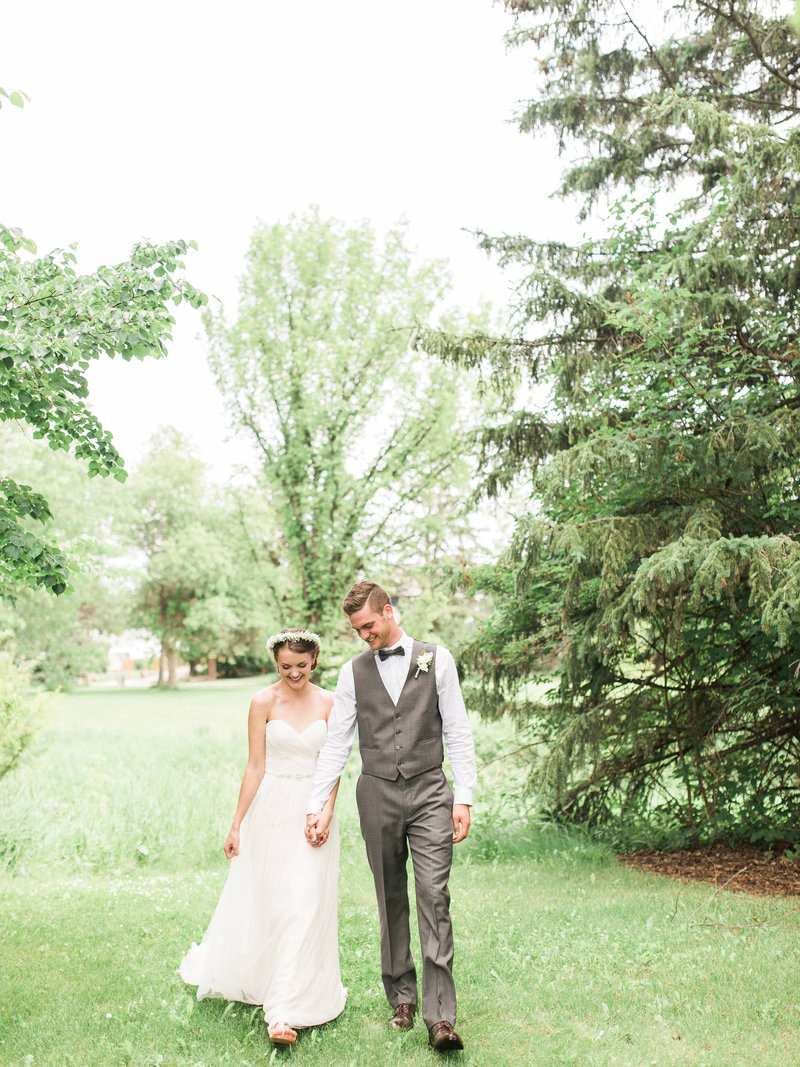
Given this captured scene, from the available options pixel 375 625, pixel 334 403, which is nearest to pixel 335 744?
pixel 375 625

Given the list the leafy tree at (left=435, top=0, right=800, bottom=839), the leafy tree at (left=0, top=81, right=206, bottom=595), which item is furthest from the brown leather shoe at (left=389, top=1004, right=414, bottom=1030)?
the leafy tree at (left=435, top=0, right=800, bottom=839)

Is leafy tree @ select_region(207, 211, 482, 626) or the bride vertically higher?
leafy tree @ select_region(207, 211, 482, 626)

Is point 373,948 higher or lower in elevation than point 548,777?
lower

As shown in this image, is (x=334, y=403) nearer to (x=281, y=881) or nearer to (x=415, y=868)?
(x=281, y=881)

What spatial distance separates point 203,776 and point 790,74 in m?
11.7

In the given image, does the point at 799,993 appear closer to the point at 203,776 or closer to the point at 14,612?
the point at 203,776

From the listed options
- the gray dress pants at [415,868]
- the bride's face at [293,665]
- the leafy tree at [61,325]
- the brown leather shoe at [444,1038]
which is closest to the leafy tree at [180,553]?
the leafy tree at [61,325]

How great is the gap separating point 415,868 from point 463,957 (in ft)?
4.97

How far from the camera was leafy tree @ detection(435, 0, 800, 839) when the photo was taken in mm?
6430

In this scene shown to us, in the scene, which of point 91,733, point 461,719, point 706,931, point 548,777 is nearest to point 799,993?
point 706,931

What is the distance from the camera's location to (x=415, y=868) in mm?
4176

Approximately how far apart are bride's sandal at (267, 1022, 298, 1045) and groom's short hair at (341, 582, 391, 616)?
1.91m

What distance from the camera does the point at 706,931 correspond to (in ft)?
18.2

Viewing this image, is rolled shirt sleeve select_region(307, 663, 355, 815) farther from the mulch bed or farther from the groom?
the mulch bed
